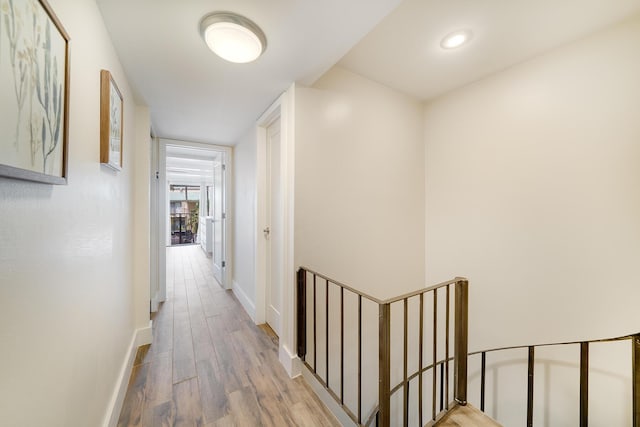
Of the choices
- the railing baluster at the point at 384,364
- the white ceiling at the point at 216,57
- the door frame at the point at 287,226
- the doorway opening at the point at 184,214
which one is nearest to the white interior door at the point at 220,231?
the white ceiling at the point at 216,57

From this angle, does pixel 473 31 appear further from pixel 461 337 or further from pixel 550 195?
pixel 461 337

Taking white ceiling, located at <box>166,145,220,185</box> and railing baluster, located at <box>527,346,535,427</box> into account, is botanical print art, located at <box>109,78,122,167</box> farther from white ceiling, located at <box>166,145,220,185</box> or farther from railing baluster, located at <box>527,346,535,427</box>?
railing baluster, located at <box>527,346,535,427</box>

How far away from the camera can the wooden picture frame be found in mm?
1163

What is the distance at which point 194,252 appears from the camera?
21.4 feet

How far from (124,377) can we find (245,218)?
1.77 metres

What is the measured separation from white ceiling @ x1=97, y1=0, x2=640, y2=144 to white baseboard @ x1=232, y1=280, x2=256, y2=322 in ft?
6.92

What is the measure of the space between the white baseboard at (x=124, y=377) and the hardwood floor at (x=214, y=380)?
6cm

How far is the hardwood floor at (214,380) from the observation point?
1.41 meters

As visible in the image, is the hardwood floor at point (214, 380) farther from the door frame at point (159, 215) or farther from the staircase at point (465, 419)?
the staircase at point (465, 419)

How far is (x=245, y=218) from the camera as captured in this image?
116 inches

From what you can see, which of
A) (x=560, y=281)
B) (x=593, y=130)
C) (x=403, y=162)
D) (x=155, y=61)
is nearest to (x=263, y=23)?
(x=155, y=61)

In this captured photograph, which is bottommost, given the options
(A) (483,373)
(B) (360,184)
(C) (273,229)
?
(A) (483,373)

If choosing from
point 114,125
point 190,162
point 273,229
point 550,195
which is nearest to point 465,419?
point 550,195

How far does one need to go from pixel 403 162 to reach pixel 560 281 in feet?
5.01
